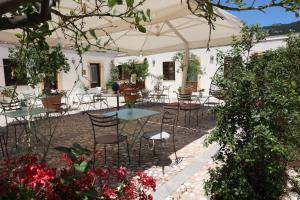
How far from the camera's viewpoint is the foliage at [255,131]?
2211 millimetres

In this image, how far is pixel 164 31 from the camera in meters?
7.08

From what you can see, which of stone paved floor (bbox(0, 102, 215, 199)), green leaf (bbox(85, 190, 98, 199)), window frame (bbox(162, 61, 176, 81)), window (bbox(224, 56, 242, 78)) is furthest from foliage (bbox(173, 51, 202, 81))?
green leaf (bbox(85, 190, 98, 199))

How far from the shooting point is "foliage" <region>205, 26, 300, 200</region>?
2.21 m

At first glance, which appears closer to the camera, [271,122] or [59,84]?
[271,122]

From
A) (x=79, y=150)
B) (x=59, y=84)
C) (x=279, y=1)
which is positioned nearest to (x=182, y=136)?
(x=79, y=150)

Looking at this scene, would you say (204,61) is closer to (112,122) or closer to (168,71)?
(168,71)

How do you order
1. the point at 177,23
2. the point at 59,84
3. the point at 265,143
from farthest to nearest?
1. the point at 59,84
2. the point at 177,23
3. the point at 265,143

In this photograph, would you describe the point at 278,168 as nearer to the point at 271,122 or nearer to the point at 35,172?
the point at 271,122

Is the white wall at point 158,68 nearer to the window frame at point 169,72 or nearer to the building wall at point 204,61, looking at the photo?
the building wall at point 204,61

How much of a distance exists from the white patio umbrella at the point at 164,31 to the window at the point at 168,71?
948cm

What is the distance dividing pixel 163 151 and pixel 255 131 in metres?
2.46

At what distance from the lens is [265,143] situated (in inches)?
82.5

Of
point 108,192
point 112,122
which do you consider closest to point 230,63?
point 108,192

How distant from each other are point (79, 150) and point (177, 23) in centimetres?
581
